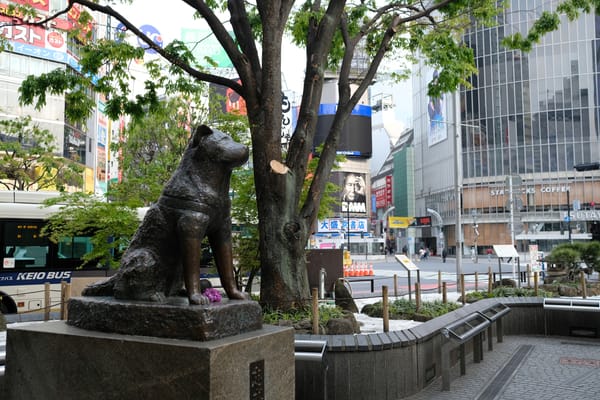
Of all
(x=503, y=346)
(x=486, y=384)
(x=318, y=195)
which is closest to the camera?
(x=486, y=384)

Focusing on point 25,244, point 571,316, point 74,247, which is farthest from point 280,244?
point 25,244

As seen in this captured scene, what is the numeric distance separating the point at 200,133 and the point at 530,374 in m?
6.40

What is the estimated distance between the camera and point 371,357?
6309mm

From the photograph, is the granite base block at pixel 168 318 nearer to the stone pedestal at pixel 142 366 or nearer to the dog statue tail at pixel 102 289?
the stone pedestal at pixel 142 366

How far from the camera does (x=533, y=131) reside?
2517 inches

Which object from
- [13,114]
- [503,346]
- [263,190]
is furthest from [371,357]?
[13,114]

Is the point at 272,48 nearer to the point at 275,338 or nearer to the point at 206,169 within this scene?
the point at 206,169

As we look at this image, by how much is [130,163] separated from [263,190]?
20.2m

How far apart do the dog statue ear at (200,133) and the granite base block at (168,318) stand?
4.07 ft

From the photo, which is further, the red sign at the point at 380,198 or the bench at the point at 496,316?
the red sign at the point at 380,198

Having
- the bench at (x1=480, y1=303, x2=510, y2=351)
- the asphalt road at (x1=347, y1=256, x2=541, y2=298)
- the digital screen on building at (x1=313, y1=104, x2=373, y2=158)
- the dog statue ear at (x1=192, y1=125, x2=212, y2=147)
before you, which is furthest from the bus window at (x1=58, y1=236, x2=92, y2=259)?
the digital screen on building at (x1=313, y1=104, x2=373, y2=158)

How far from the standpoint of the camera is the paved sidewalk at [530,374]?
670 centimetres

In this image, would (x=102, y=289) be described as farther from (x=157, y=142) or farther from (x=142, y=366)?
(x=157, y=142)

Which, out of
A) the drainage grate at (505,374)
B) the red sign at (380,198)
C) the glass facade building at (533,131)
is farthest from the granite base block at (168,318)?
the red sign at (380,198)
